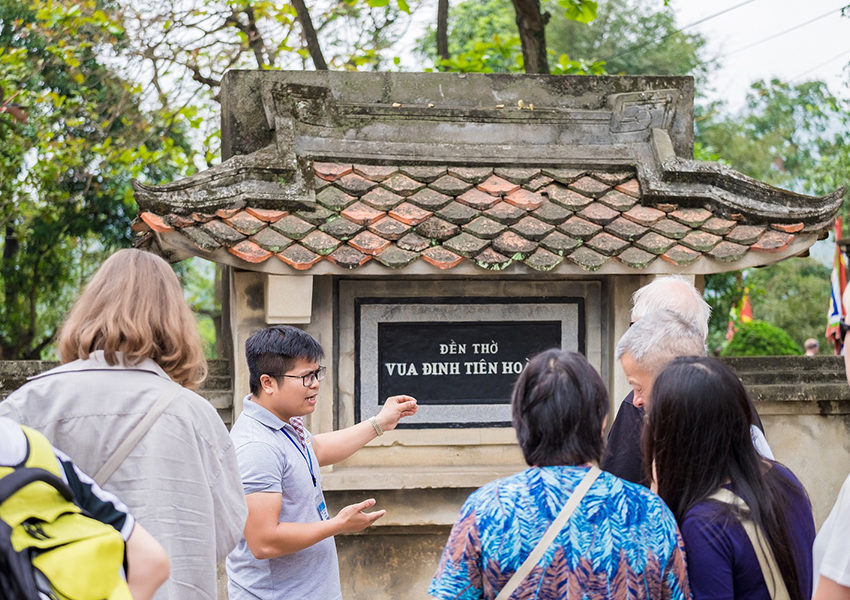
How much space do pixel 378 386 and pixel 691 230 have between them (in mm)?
1778

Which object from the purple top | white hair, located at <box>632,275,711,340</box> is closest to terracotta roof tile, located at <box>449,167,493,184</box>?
white hair, located at <box>632,275,711,340</box>

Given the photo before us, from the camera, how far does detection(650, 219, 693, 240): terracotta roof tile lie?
479 centimetres

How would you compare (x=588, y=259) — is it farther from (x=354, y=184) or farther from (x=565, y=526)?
(x=565, y=526)

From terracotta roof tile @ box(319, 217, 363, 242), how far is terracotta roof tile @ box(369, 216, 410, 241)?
8cm

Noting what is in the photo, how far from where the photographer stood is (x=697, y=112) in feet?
82.0

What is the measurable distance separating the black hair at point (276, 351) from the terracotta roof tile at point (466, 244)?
132 cm

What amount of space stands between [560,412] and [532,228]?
2.61 m

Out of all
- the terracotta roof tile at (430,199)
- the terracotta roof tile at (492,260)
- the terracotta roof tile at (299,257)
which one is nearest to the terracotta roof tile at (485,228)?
the terracotta roof tile at (492,260)

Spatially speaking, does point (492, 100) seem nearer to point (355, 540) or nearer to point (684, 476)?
point (355, 540)

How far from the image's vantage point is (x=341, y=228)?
4648 mm

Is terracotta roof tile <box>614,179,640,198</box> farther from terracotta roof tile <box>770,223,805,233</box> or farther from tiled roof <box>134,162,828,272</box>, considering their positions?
terracotta roof tile <box>770,223,805,233</box>

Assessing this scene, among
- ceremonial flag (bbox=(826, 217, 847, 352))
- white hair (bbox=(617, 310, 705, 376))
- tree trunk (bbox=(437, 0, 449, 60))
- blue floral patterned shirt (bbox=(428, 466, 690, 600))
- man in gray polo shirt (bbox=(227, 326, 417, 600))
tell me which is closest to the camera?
blue floral patterned shirt (bbox=(428, 466, 690, 600))

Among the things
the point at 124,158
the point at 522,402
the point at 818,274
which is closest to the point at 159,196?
the point at 522,402

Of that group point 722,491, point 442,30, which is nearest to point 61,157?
point 442,30
